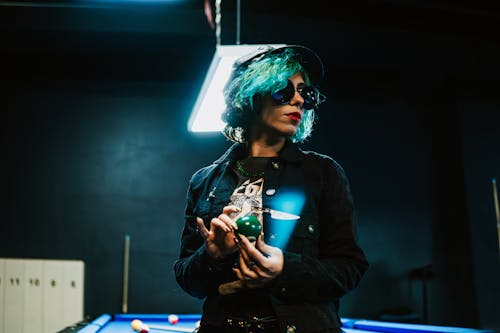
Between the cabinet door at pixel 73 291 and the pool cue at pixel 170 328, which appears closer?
the pool cue at pixel 170 328

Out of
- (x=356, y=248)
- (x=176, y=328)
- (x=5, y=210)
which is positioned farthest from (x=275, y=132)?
(x=5, y=210)

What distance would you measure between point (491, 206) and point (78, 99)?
15.9ft

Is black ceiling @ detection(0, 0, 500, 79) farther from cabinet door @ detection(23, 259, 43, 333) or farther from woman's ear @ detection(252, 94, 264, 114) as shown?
woman's ear @ detection(252, 94, 264, 114)

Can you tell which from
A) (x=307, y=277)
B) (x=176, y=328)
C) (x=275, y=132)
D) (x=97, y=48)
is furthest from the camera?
(x=97, y=48)

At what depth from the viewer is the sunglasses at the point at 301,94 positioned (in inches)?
54.3

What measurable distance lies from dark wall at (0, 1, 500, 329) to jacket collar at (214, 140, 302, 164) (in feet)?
10.5

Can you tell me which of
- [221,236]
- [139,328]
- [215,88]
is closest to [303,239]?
[221,236]

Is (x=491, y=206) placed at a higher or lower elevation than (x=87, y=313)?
higher

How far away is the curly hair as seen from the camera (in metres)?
1.40

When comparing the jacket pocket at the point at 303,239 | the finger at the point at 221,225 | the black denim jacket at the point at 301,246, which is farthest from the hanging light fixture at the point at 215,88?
the finger at the point at 221,225

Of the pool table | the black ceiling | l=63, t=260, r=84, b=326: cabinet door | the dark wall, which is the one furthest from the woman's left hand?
l=63, t=260, r=84, b=326: cabinet door

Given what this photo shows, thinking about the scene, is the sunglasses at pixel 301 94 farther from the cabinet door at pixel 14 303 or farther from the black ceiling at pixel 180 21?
the cabinet door at pixel 14 303

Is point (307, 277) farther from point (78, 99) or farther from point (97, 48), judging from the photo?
point (78, 99)

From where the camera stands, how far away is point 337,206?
125 cm
